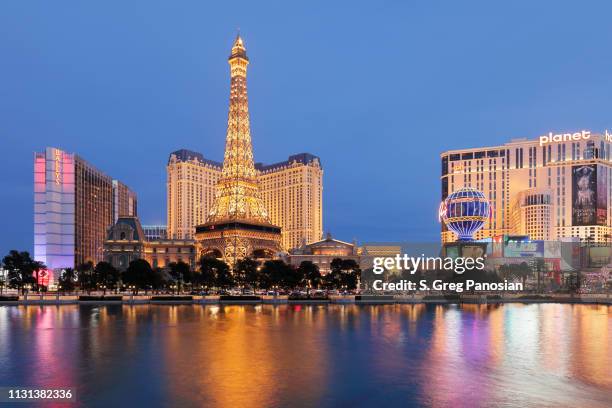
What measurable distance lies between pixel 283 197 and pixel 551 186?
89.5 meters

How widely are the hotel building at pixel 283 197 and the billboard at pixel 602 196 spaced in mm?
88419

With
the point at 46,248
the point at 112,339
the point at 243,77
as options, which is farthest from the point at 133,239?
the point at 112,339

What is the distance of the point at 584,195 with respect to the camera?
552ft

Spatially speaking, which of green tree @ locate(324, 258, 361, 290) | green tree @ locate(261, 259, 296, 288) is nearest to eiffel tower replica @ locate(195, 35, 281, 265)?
green tree @ locate(261, 259, 296, 288)

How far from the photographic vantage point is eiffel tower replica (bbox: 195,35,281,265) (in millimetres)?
125125

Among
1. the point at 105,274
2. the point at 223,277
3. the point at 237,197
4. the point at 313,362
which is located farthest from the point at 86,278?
the point at 313,362

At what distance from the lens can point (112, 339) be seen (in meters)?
33.1

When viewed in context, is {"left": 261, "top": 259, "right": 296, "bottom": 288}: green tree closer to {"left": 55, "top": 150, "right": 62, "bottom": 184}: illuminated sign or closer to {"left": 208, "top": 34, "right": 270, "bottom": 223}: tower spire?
{"left": 208, "top": 34, "right": 270, "bottom": 223}: tower spire

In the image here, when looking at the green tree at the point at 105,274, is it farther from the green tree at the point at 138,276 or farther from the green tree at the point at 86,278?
the green tree at the point at 138,276

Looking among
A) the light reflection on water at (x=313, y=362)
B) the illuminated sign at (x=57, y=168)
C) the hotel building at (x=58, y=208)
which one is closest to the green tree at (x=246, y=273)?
the hotel building at (x=58, y=208)

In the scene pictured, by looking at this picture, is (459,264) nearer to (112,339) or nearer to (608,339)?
(608,339)

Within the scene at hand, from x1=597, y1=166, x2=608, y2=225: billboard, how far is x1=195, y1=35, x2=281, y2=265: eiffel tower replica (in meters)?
104

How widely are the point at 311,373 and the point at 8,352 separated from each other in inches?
652

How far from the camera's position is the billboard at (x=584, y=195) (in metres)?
165
